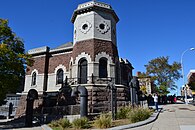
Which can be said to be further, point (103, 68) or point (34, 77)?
point (34, 77)

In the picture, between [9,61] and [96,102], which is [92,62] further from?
[9,61]

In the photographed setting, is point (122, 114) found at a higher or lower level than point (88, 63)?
lower

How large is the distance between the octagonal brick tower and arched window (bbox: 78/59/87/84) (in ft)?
0.75

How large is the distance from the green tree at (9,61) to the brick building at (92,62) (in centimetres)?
428

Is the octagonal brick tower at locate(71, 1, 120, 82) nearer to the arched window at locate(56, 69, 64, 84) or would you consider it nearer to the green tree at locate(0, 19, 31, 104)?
the arched window at locate(56, 69, 64, 84)

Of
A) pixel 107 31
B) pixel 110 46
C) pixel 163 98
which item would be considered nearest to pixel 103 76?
pixel 110 46

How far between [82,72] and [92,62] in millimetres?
1642

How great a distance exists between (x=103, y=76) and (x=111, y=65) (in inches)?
55.2

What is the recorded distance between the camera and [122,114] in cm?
1235

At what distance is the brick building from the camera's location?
17.1 m

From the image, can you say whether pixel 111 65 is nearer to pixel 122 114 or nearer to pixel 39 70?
pixel 122 114

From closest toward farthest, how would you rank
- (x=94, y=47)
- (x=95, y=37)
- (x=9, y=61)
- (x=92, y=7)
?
(x=9, y=61), (x=94, y=47), (x=95, y=37), (x=92, y=7)

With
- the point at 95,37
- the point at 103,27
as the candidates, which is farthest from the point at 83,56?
the point at 103,27

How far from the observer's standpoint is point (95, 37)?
1908 cm
